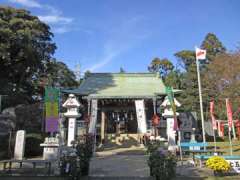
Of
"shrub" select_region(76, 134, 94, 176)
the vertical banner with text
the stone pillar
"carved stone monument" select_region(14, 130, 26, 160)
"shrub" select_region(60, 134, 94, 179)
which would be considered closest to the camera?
"shrub" select_region(60, 134, 94, 179)

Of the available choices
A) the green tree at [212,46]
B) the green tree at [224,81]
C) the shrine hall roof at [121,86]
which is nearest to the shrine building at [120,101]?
the shrine hall roof at [121,86]

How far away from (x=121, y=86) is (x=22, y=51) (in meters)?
9.89

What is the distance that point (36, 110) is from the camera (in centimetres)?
2014

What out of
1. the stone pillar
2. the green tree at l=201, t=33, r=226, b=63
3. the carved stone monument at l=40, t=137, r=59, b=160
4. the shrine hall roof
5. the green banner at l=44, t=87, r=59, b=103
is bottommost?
the carved stone monument at l=40, t=137, r=59, b=160

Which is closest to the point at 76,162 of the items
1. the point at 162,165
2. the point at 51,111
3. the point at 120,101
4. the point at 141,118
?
the point at 162,165

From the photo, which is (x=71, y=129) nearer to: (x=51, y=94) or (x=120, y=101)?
(x=51, y=94)

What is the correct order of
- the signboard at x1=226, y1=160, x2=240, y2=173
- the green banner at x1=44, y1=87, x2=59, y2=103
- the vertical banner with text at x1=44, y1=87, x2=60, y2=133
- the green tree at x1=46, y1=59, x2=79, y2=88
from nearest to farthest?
the signboard at x1=226, y1=160, x2=240, y2=173, the vertical banner with text at x1=44, y1=87, x2=60, y2=133, the green banner at x1=44, y1=87, x2=59, y2=103, the green tree at x1=46, y1=59, x2=79, y2=88

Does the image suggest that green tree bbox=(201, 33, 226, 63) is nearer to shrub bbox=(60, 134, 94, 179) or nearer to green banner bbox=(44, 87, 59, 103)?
green banner bbox=(44, 87, 59, 103)

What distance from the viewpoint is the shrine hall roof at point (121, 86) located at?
20.6 meters

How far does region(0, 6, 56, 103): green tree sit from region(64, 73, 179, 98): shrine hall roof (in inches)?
236

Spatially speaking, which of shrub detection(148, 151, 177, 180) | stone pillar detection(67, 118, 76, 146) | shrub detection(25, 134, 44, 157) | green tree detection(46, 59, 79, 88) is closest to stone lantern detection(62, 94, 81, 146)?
stone pillar detection(67, 118, 76, 146)

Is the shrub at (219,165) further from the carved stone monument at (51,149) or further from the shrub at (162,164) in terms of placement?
the carved stone monument at (51,149)

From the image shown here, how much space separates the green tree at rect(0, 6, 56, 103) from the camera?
25.2 m

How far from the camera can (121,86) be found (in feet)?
77.0
